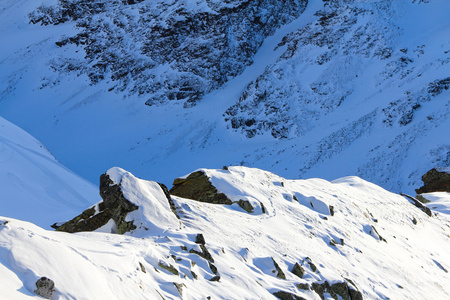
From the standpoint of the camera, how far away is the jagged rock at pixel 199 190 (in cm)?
1606

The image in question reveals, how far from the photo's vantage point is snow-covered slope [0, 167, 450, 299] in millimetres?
7637

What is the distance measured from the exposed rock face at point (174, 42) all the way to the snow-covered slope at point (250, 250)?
42.8m

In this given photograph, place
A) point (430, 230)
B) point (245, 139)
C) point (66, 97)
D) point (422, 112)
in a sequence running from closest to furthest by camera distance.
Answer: point (430, 230) < point (422, 112) < point (245, 139) < point (66, 97)

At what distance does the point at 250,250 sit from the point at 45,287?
20.1 feet

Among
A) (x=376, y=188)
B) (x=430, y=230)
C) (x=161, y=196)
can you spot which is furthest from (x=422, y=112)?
(x=161, y=196)

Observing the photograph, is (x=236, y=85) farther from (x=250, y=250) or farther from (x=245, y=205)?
(x=250, y=250)

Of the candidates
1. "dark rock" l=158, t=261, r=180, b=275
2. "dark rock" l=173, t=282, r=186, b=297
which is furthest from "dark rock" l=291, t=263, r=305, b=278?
"dark rock" l=173, t=282, r=186, b=297

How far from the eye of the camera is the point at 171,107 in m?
59.4

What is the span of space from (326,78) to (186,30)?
2360 cm

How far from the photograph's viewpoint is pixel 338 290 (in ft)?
38.7

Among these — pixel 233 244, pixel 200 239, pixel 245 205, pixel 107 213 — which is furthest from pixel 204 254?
pixel 245 205

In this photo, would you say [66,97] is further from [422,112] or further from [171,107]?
[422,112]

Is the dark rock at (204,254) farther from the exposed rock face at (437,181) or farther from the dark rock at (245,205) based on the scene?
the exposed rock face at (437,181)

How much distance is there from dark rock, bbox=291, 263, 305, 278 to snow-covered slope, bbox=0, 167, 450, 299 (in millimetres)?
43
